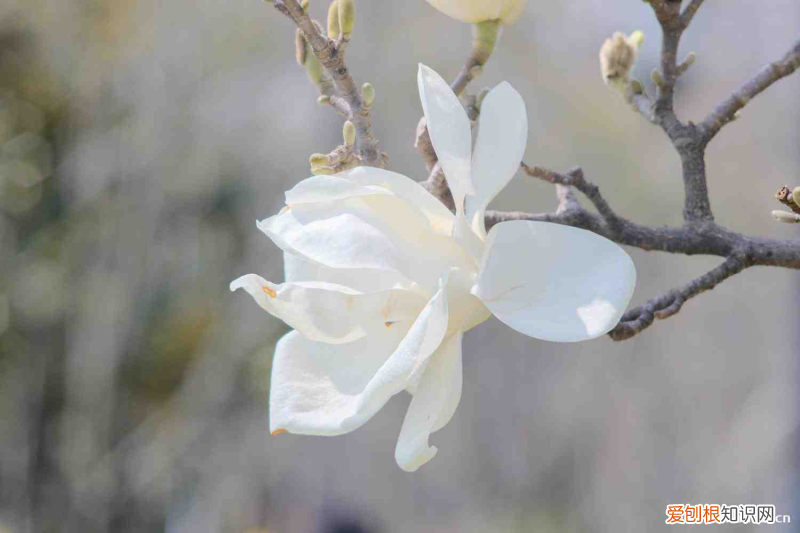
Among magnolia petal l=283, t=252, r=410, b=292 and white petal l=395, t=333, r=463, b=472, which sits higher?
magnolia petal l=283, t=252, r=410, b=292

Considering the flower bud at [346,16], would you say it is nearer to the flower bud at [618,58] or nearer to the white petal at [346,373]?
the white petal at [346,373]

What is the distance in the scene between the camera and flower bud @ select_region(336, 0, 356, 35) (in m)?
0.34

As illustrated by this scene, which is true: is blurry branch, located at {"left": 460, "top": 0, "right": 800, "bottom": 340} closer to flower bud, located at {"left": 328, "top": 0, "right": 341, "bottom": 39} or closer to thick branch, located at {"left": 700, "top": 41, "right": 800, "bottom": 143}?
thick branch, located at {"left": 700, "top": 41, "right": 800, "bottom": 143}

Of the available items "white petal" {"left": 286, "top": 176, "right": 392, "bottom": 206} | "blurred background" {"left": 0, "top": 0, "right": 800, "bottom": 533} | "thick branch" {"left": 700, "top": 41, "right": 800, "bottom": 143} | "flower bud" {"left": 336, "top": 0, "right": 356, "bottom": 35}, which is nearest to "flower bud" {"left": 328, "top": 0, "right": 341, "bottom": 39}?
"flower bud" {"left": 336, "top": 0, "right": 356, "bottom": 35}

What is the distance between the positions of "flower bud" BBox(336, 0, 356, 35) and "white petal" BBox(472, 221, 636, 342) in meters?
0.14

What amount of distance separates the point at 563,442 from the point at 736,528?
72cm

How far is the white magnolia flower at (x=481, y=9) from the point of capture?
0.39 metres

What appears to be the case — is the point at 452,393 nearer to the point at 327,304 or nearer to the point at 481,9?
the point at 327,304

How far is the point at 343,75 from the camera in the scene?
331mm

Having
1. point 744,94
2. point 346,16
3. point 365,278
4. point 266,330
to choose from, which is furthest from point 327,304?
point 266,330

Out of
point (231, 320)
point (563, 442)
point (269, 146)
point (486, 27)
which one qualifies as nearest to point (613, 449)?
point (563, 442)

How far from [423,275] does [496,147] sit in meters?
0.07

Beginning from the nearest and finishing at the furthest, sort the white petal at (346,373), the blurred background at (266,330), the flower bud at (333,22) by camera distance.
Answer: the white petal at (346,373), the flower bud at (333,22), the blurred background at (266,330)

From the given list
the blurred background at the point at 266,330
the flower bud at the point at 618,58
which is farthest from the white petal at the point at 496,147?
the blurred background at the point at 266,330
